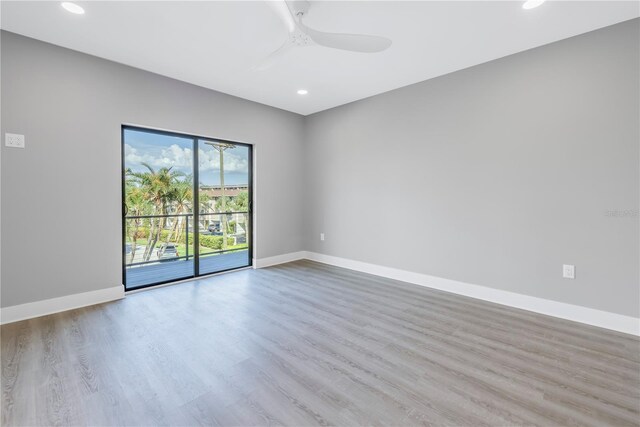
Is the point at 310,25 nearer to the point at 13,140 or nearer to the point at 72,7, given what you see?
the point at 72,7

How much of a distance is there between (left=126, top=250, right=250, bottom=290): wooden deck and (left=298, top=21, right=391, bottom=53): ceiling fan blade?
11.6 ft

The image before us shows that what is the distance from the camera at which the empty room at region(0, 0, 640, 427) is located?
6.01 ft

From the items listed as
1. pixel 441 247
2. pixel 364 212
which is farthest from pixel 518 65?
pixel 364 212

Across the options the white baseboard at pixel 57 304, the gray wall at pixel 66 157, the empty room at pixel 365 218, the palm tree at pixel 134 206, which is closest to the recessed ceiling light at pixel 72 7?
the empty room at pixel 365 218

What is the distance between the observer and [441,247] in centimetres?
371

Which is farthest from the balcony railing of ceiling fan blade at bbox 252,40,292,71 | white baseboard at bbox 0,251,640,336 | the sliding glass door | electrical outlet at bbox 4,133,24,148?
ceiling fan blade at bbox 252,40,292,71

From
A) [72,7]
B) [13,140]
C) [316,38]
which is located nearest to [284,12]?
[316,38]

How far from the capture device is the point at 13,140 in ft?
8.95

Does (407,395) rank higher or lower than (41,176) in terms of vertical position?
lower

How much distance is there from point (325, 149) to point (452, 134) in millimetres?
2206

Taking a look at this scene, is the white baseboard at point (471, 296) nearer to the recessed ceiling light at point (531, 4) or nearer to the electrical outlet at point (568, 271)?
the electrical outlet at point (568, 271)

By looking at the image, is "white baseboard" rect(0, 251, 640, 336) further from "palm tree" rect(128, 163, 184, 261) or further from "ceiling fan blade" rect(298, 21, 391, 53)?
"ceiling fan blade" rect(298, 21, 391, 53)

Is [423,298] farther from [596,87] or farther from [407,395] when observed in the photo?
[596,87]

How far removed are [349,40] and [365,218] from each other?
2.80 m
